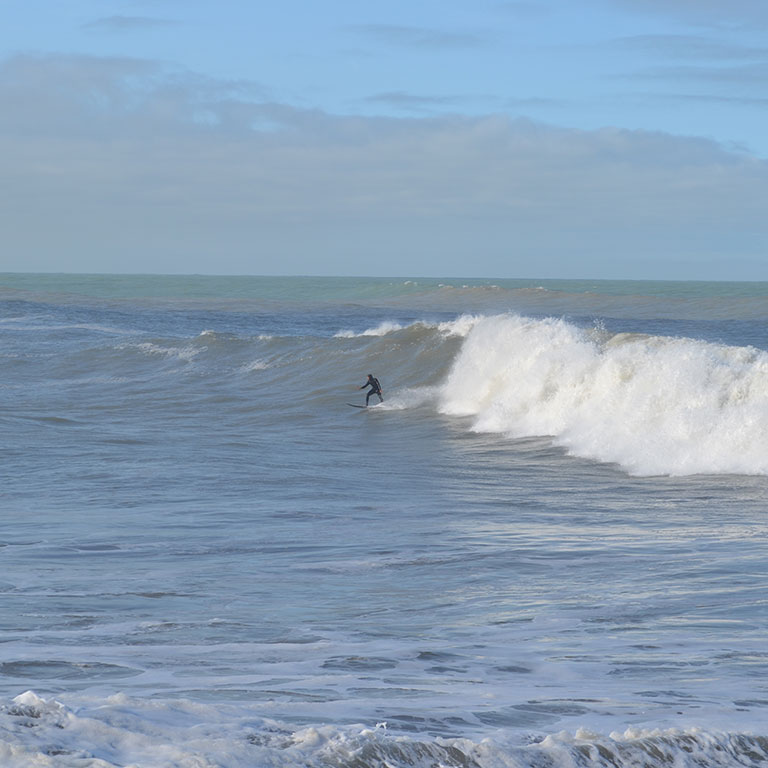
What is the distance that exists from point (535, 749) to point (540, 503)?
8.73 metres

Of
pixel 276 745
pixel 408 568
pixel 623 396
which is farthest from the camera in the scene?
pixel 623 396

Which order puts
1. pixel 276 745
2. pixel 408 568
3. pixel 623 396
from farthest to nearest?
pixel 623 396, pixel 408 568, pixel 276 745

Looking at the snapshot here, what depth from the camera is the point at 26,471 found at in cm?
1517

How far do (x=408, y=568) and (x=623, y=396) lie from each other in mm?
11419

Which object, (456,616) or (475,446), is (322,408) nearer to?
(475,446)

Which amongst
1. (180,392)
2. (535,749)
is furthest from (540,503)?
(180,392)

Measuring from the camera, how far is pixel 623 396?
66.1ft

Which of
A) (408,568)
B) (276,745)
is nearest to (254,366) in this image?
(408,568)

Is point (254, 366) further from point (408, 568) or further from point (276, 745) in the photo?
point (276, 745)

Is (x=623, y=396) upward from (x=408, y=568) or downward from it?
upward

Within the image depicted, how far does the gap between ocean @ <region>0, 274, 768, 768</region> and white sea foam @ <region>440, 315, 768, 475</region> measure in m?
0.07

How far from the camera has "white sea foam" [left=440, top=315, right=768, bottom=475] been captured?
16344mm

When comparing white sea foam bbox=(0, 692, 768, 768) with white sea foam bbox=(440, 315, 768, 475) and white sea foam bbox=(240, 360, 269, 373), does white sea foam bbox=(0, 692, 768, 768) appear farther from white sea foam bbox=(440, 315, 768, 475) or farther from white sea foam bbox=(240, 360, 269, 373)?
white sea foam bbox=(240, 360, 269, 373)

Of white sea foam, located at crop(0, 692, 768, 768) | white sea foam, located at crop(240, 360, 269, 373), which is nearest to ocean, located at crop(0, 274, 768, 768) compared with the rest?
white sea foam, located at crop(0, 692, 768, 768)
